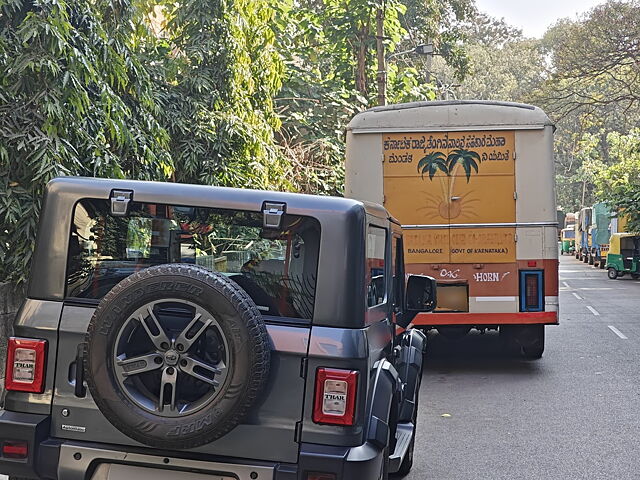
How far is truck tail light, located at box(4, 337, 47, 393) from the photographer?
402 centimetres

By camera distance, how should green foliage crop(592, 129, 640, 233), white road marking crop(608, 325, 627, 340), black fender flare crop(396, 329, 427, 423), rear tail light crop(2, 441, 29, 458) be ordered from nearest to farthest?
1. rear tail light crop(2, 441, 29, 458)
2. black fender flare crop(396, 329, 427, 423)
3. white road marking crop(608, 325, 627, 340)
4. green foliage crop(592, 129, 640, 233)

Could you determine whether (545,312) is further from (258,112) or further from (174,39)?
(174,39)

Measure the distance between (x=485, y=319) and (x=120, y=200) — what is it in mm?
7295

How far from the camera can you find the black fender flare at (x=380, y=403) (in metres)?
4.00

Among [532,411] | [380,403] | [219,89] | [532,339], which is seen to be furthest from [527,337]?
[380,403]

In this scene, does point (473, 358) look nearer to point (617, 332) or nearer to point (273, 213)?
point (617, 332)

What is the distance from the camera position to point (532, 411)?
8586 mm

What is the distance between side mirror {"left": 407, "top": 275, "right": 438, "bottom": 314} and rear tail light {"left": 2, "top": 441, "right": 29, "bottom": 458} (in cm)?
287

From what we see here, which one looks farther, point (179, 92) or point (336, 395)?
point (179, 92)

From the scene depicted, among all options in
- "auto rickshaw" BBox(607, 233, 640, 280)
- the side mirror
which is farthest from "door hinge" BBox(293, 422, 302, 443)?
"auto rickshaw" BBox(607, 233, 640, 280)

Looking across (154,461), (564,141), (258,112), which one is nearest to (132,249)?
(154,461)

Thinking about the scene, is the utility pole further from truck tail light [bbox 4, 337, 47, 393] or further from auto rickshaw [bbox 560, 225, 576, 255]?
auto rickshaw [bbox 560, 225, 576, 255]

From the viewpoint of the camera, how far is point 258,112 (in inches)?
565

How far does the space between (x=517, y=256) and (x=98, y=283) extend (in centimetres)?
734
